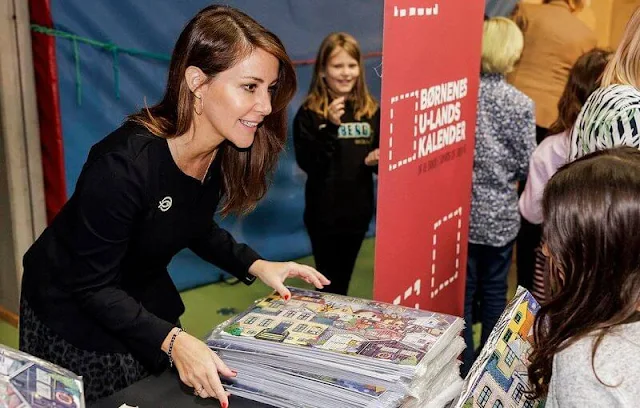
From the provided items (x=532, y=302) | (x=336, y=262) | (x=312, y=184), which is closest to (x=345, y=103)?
(x=312, y=184)

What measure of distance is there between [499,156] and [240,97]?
161 centimetres

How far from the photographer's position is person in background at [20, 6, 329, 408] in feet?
4.03

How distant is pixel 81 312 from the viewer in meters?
1.40

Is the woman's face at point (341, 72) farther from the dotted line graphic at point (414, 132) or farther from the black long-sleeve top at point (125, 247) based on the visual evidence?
the black long-sleeve top at point (125, 247)

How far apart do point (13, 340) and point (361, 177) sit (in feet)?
5.09

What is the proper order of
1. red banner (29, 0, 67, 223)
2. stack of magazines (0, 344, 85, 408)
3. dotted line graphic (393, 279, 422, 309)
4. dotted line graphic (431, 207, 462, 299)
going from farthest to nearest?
red banner (29, 0, 67, 223)
dotted line graphic (431, 207, 462, 299)
dotted line graphic (393, 279, 422, 309)
stack of magazines (0, 344, 85, 408)

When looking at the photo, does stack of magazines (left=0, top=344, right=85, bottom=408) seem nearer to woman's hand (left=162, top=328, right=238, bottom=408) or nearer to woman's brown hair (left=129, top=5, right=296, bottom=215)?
woman's hand (left=162, top=328, right=238, bottom=408)

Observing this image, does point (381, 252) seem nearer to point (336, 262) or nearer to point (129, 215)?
point (129, 215)

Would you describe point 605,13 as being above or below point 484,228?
above

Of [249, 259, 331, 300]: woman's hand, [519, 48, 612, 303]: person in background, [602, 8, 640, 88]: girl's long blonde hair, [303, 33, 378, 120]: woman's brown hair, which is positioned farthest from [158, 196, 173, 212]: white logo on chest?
[303, 33, 378, 120]: woman's brown hair

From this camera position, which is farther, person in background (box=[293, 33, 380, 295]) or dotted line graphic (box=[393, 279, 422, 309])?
person in background (box=[293, 33, 380, 295])

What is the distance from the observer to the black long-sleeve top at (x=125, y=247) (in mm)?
1229

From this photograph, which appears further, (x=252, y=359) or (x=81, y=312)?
(x=81, y=312)

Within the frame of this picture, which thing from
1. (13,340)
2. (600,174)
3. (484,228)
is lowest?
(13,340)
